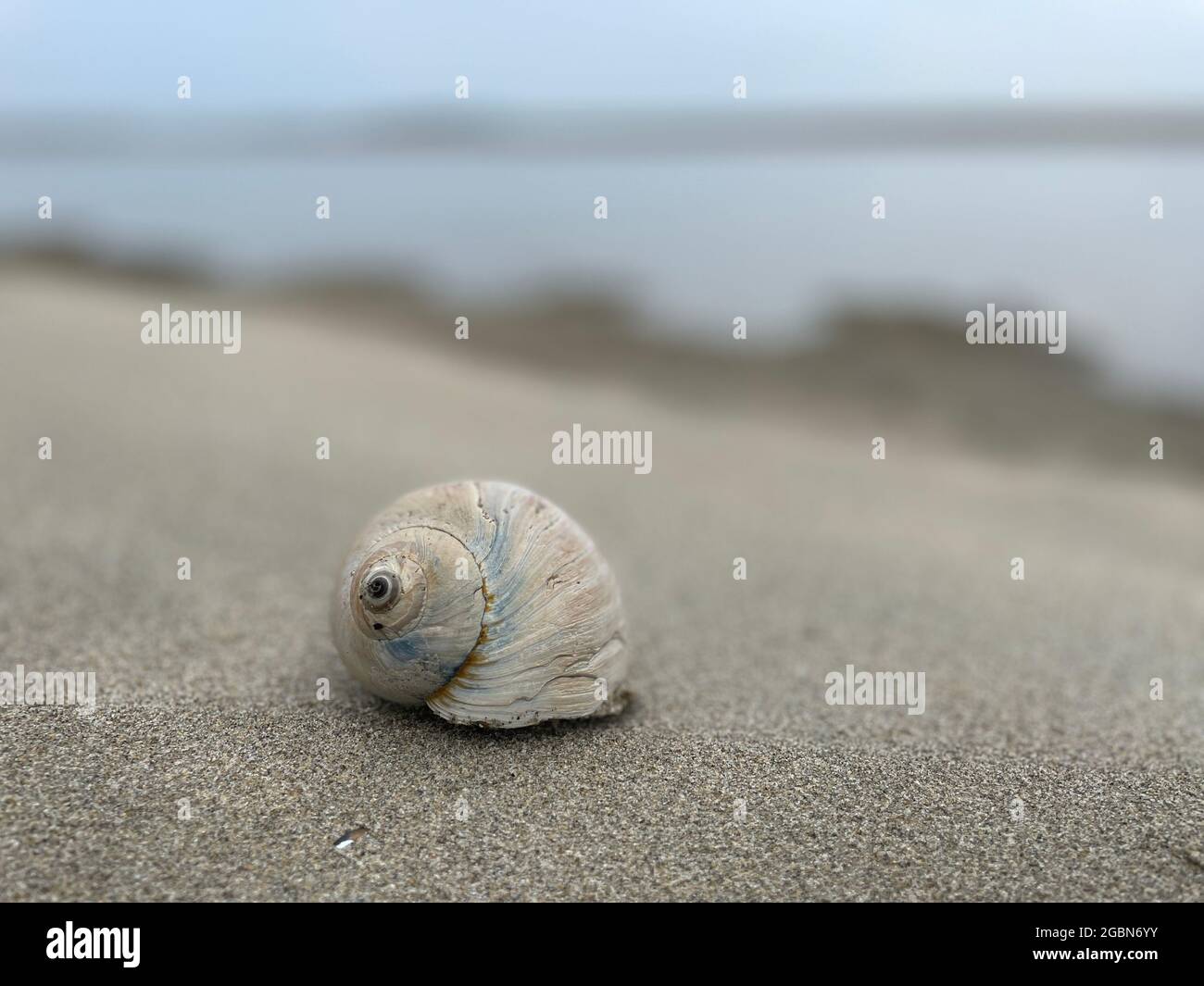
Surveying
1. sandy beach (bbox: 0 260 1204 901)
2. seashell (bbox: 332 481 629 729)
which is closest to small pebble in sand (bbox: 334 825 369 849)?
sandy beach (bbox: 0 260 1204 901)

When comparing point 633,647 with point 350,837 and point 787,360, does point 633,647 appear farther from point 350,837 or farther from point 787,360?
point 787,360

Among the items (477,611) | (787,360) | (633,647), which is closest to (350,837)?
(477,611)

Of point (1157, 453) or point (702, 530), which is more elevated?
point (1157, 453)

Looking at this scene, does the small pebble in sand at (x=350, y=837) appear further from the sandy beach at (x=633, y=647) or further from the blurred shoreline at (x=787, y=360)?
the blurred shoreline at (x=787, y=360)

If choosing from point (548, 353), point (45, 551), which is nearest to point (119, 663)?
point (45, 551)
